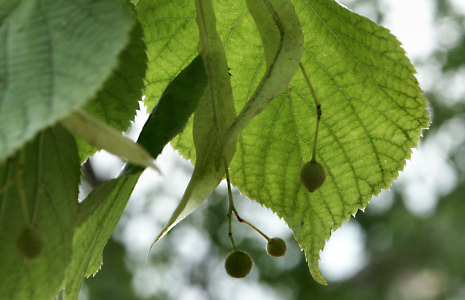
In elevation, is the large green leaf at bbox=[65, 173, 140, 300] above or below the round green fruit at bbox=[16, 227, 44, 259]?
above

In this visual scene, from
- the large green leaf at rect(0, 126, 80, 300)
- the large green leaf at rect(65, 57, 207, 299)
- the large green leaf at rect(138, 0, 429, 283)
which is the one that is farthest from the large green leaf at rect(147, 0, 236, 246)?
the large green leaf at rect(138, 0, 429, 283)

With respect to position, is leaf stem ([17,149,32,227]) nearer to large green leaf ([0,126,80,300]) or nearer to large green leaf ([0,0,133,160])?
large green leaf ([0,126,80,300])

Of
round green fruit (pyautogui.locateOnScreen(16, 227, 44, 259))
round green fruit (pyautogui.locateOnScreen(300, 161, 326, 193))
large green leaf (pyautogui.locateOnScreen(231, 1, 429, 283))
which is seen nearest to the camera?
round green fruit (pyautogui.locateOnScreen(16, 227, 44, 259))

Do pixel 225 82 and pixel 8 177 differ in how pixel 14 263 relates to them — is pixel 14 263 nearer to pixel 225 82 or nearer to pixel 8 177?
pixel 8 177

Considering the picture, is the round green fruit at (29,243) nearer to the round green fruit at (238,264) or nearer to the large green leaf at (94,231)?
the large green leaf at (94,231)

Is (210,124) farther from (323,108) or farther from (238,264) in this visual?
(323,108)

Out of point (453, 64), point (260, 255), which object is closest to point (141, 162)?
point (453, 64)
